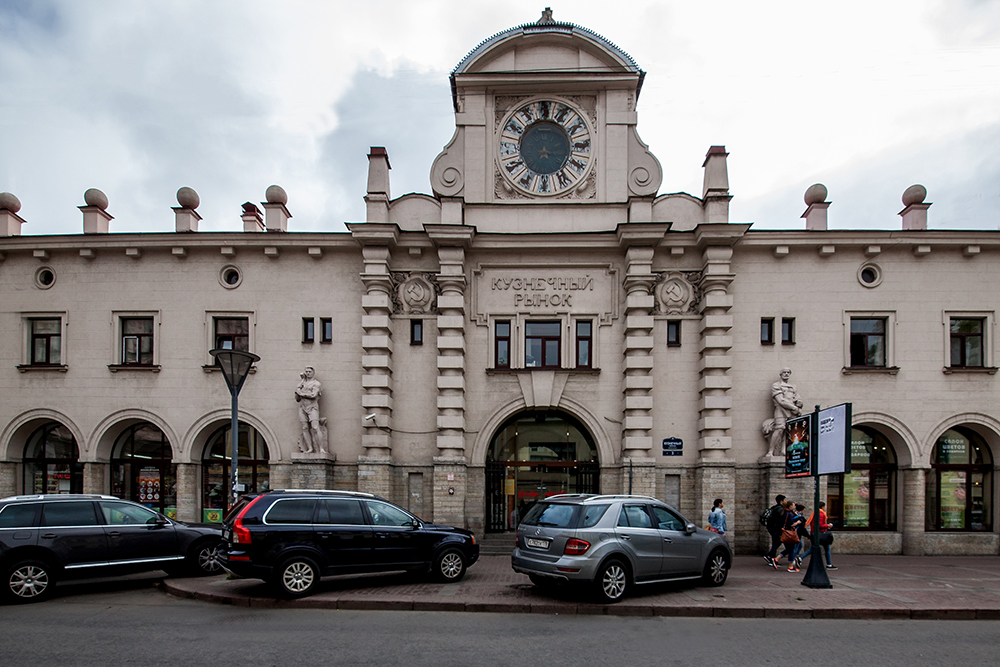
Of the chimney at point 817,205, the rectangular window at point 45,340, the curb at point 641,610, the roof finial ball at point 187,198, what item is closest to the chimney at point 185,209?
the roof finial ball at point 187,198

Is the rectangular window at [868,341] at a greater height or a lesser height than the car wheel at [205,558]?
greater

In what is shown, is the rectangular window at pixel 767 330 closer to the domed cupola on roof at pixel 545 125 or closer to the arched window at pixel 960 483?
the domed cupola on roof at pixel 545 125

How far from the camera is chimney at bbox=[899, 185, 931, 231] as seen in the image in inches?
852

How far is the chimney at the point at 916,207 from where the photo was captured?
71.0 feet

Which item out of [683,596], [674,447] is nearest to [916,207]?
[674,447]

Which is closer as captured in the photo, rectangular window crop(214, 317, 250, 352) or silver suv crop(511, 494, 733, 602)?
silver suv crop(511, 494, 733, 602)

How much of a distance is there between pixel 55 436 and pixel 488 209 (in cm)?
1510

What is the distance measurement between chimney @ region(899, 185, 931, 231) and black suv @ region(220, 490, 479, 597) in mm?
16944

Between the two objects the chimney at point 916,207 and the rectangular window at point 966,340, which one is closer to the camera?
the rectangular window at point 966,340

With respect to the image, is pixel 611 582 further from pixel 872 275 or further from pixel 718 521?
pixel 872 275

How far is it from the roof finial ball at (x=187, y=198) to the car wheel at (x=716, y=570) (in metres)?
18.3

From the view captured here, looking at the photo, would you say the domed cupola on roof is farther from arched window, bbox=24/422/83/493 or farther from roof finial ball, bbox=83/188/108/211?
arched window, bbox=24/422/83/493

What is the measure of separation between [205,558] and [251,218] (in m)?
14.5

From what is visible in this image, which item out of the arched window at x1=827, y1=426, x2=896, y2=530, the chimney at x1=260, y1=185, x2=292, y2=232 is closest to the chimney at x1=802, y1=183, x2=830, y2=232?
the arched window at x1=827, y1=426, x2=896, y2=530
